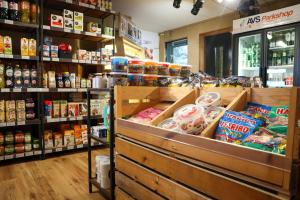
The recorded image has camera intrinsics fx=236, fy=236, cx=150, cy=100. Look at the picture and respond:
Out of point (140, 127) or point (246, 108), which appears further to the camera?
point (140, 127)

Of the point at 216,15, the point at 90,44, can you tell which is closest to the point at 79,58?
the point at 90,44

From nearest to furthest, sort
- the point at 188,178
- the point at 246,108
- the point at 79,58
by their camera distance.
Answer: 1. the point at 188,178
2. the point at 246,108
3. the point at 79,58

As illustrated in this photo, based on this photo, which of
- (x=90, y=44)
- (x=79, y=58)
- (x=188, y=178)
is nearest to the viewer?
(x=188, y=178)

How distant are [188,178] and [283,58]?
345cm

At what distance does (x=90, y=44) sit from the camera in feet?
14.4

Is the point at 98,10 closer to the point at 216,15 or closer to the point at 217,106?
the point at 216,15

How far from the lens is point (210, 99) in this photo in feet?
5.12

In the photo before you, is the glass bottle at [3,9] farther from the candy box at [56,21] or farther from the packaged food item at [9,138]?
the packaged food item at [9,138]

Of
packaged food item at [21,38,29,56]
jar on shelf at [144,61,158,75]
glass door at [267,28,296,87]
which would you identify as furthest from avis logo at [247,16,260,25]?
packaged food item at [21,38,29,56]

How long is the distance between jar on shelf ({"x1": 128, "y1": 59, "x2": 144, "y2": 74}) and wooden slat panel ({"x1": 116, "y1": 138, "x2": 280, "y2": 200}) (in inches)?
26.6

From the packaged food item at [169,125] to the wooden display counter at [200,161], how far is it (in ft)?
0.18

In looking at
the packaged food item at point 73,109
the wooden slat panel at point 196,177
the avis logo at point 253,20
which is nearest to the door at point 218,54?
the avis logo at point 253,20

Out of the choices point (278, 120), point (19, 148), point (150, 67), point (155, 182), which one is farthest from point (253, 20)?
point (19, 148)

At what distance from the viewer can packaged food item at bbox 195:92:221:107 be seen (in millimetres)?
1513
